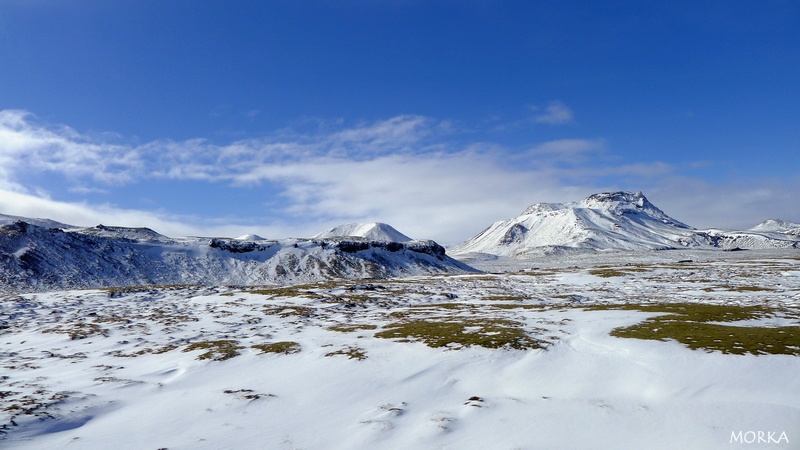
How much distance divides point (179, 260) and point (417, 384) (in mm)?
113537

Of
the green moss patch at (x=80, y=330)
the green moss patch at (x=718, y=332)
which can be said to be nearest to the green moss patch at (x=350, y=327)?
the green moss patch at (x=718, y=332)

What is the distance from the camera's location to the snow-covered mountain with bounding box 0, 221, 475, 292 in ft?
292

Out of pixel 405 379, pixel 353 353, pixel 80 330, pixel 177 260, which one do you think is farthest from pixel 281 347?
pixel 177 260

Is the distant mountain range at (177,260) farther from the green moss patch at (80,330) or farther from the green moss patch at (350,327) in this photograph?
the green moss patch at (350,327)

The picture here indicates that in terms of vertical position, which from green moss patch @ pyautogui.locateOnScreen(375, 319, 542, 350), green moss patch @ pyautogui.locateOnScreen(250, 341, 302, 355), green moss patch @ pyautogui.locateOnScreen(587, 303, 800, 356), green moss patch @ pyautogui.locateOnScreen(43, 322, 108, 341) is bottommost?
green moss patch @ pyautogui.locateOnScreen(43, 322, 108, 341)

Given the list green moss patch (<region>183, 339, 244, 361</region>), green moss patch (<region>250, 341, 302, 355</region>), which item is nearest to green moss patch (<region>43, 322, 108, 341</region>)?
green moss patch (<region>183, 339, 244, 361</region>)

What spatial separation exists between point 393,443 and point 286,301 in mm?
36552

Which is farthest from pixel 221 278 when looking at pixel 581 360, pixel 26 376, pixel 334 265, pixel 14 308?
pixel 581 360

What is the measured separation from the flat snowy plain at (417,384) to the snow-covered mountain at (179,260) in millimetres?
73131

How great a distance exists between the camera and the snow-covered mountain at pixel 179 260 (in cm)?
8906

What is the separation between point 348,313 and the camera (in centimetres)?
3756

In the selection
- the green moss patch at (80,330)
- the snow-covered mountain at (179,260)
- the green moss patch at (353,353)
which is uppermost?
the snow-covered mountain at (179,260)

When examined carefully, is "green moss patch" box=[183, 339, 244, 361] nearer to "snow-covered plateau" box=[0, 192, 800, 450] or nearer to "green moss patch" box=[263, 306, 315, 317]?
"snow-covered plateau" box=[0, 192, 800, 450]
